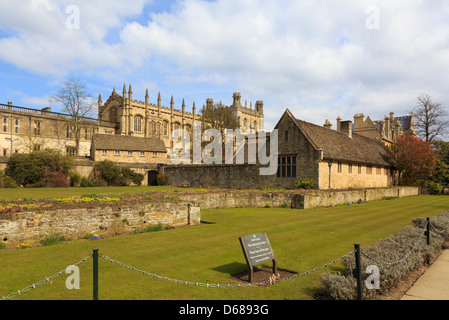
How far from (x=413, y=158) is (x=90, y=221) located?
38160 mm

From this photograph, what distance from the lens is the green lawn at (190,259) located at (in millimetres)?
5980

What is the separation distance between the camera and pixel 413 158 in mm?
37031

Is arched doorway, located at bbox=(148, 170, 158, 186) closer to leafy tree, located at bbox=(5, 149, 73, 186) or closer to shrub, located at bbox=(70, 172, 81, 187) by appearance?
shrub, located at bbox=(70, 172, 81, 187)

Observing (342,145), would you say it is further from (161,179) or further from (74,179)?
(74,179)

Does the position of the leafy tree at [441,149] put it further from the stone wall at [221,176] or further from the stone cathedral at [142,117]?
the stone cathedral at [142,117]

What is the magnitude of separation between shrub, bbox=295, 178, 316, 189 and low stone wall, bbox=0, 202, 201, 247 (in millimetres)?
14720

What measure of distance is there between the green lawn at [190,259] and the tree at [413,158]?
27510 millimetres

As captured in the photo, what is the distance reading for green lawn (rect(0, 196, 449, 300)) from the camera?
235 inches

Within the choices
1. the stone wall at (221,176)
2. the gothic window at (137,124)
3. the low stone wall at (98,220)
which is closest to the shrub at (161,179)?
the stone wall at (221,176)

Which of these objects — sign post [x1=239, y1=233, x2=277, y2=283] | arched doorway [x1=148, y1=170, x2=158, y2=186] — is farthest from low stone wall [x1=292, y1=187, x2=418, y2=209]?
arched doorway [x1=148, y1=170, x2=158, y2=186]
